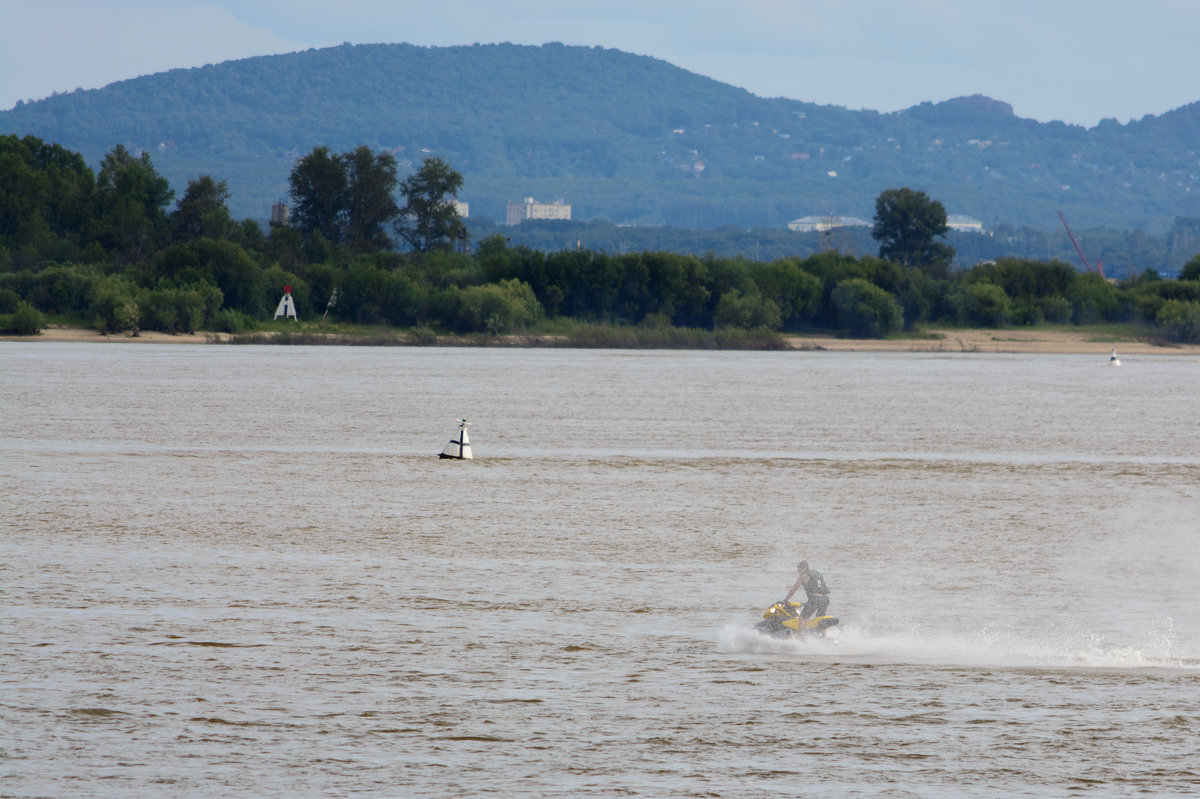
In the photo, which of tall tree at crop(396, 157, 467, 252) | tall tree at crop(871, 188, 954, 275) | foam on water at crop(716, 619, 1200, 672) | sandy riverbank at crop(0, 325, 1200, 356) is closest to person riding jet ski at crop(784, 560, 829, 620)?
foam on water at crop(716, 619, 1200, 672)

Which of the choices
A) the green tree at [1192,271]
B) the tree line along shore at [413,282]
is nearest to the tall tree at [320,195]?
the tree line along shore at [413,282]

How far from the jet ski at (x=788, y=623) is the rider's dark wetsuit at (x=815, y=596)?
64 millimetres

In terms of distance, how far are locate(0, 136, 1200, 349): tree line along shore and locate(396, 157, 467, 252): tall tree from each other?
17cm

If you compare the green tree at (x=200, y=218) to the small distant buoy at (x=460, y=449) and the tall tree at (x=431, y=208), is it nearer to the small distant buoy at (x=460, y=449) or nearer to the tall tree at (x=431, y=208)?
the tall tree at (x=431, y=208)

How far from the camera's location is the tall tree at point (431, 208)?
132 meters

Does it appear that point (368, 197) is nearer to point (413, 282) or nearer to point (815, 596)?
point (413, 282)

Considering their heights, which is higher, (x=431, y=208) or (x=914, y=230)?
(x=431, y=208)

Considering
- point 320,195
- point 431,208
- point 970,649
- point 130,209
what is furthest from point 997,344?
point 970,649

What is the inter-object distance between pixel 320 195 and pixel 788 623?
121 meters

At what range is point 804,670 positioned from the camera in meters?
14.8

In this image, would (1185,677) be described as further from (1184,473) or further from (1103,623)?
(1184,473)

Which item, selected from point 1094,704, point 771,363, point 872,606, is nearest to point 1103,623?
point 872,606

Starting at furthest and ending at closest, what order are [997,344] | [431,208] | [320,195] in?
[431,208] < [320,195] < [997,344]

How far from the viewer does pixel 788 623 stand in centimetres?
1542
